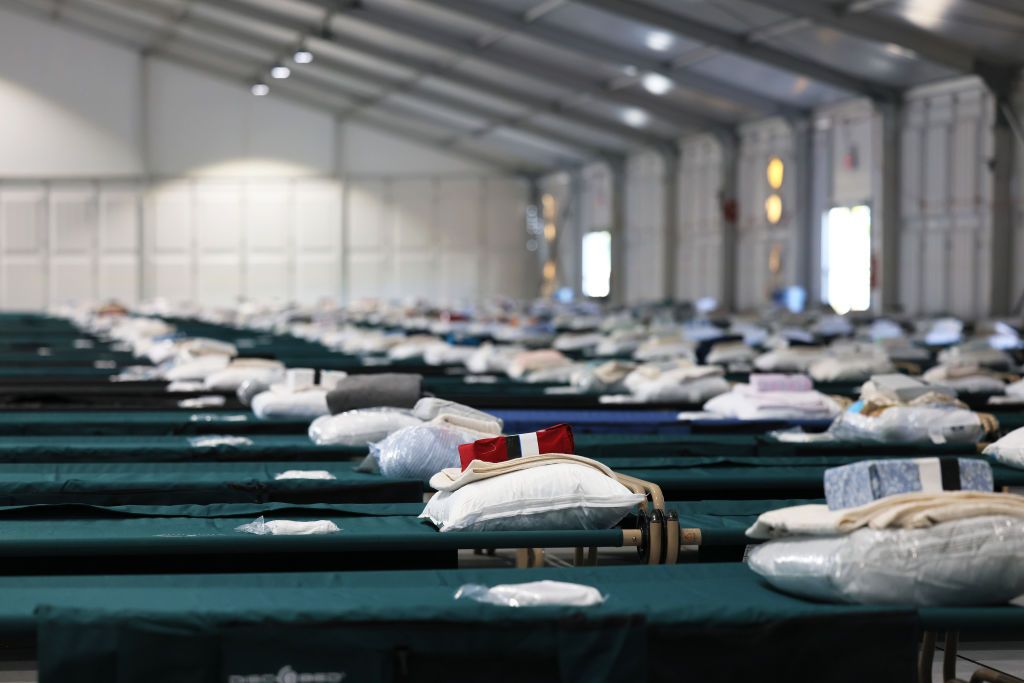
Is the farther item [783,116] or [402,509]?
[783,116]

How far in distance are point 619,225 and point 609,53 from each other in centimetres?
891

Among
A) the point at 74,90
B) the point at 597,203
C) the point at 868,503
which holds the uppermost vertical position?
the point at 74,90

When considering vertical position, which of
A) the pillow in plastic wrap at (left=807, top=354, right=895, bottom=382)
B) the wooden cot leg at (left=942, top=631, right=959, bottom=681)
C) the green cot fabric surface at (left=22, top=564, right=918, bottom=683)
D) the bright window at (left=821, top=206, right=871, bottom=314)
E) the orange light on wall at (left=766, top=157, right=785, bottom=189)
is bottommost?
the wooden cot leg at (left=942, top=631, right=959, bottom=681)

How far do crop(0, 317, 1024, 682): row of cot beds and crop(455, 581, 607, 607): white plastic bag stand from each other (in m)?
0.05

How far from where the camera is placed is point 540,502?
3.73 m

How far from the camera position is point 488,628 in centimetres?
269

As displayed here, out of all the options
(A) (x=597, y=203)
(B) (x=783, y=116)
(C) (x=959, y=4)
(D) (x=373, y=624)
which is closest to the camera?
(D) (x=373, y=624)

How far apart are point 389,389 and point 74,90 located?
24.3m

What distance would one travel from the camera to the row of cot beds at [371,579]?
2.63m

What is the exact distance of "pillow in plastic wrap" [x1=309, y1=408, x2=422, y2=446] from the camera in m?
5.57

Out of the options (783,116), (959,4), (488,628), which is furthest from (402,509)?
(783,116)

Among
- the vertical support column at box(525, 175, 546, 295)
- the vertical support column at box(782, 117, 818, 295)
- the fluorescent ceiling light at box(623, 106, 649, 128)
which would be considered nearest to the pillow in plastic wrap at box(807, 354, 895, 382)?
the vertical support column at box(782, 117, 818, 295)

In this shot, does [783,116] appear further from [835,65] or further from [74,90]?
[74,90]

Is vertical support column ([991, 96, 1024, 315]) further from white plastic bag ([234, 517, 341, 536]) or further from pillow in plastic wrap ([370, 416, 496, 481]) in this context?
white plastic bag ([234, 517, 341, 536])
